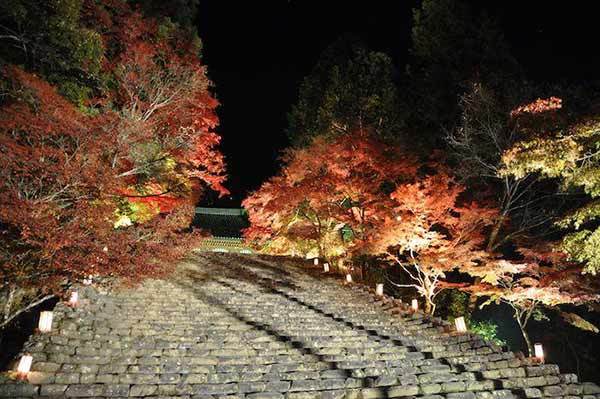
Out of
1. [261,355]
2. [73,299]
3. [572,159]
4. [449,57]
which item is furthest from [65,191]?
[449,57]

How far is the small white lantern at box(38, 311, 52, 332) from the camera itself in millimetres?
7047

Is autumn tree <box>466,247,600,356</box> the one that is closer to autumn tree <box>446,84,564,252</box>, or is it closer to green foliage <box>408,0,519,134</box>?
autumn tree <box>446,84,564,252</box>

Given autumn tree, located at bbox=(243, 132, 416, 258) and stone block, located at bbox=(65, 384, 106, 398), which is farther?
autumn tree, located at bbox=(243, 132, 416, 258)

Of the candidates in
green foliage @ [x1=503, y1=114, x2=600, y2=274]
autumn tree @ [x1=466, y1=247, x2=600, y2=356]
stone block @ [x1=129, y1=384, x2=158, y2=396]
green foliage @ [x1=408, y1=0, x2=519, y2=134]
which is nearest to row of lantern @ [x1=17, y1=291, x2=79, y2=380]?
stone block @ [x1=129, y1=384, x2=158, y2=396]

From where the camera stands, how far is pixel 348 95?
19.5 metres

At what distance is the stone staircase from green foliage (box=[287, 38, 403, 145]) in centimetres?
1001

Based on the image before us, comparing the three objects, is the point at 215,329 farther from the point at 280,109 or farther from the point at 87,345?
the point at 280,109

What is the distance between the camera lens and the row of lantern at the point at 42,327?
5.64m

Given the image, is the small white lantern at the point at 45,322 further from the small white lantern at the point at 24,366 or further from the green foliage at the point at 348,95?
the green foliage at the point at 348,95

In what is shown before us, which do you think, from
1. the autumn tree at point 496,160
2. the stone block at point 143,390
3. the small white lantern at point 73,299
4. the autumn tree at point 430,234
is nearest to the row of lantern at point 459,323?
the autumn tree at point 430,234

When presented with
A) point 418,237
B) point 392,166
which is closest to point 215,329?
point 418,237

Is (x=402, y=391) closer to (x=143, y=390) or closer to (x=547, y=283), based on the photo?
(x=143, y=390)

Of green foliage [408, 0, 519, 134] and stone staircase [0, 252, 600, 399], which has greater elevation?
green foliage [408, 0, 519, 134]

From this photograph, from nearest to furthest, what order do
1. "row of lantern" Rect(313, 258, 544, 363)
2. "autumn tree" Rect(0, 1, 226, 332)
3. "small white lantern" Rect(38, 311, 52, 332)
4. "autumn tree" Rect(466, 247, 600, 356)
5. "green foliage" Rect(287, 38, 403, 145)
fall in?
"small white lantern" Rect(38, 311, 52, 332) → "autumn tree" Rect(0, 1, 226, 332) → "row of lantern" Rect(313, 258, 544, 363) → "autumn tree" Rect(466, 247, 600, 356) → "green foliage" Rect(287, 38, 403, 145)
